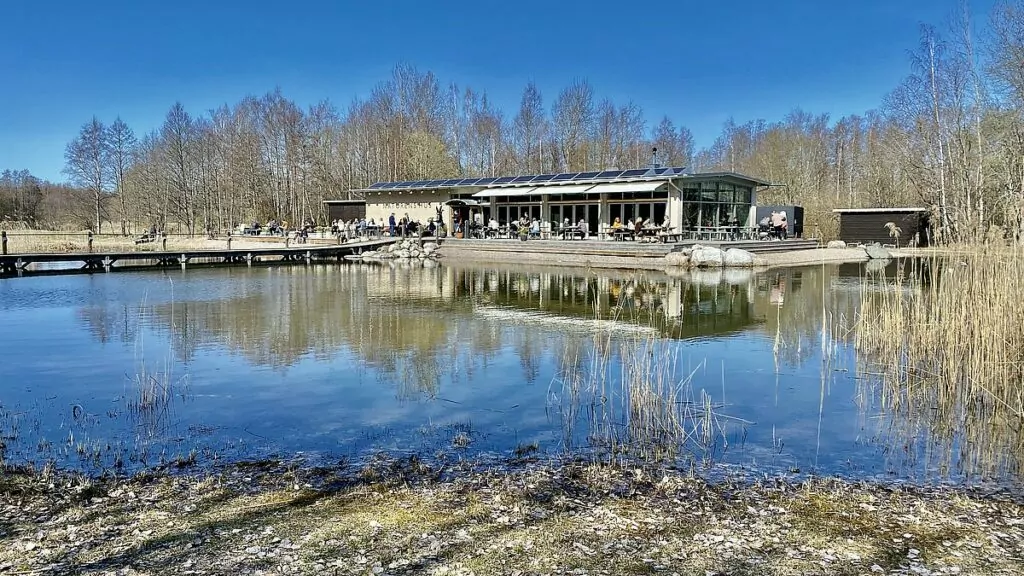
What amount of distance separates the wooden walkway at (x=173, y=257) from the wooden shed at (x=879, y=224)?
2035cm

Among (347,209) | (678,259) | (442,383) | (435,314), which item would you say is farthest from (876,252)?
(347,209)

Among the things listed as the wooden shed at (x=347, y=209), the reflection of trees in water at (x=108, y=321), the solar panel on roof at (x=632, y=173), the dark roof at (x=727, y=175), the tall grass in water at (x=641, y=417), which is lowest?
the tall grass in water at (x=641, y=417)

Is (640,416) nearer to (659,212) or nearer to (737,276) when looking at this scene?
(737,276)

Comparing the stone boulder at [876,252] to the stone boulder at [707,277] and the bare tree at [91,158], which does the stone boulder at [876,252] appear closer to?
the stone boulder at [707,277]

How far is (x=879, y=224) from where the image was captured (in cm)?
2950

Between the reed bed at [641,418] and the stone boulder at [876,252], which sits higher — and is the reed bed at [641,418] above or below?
below

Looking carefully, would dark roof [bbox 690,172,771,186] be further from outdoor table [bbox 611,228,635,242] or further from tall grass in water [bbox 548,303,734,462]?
tall grass in water [bbox 548,303,734,462]

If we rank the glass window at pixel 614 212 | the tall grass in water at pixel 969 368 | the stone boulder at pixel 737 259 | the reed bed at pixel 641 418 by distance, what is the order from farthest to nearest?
the glass window at pixel 614 212
the stone boulder at pixel 737 259
the tall grass in water at pixel 969 368
the reed bed at pixel 641 418

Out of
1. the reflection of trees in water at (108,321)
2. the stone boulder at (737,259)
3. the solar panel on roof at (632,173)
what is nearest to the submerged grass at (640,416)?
the reflection of trees in water at (108,321)

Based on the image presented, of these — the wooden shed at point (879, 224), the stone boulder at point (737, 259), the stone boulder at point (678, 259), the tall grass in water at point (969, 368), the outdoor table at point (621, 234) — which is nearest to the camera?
the tall grass in water at point (969, 368)

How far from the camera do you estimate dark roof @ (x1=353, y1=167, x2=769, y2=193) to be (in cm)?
2785

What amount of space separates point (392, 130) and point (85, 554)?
4288cm

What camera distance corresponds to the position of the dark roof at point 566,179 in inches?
1097

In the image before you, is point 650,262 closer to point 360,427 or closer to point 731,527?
point 360,427
